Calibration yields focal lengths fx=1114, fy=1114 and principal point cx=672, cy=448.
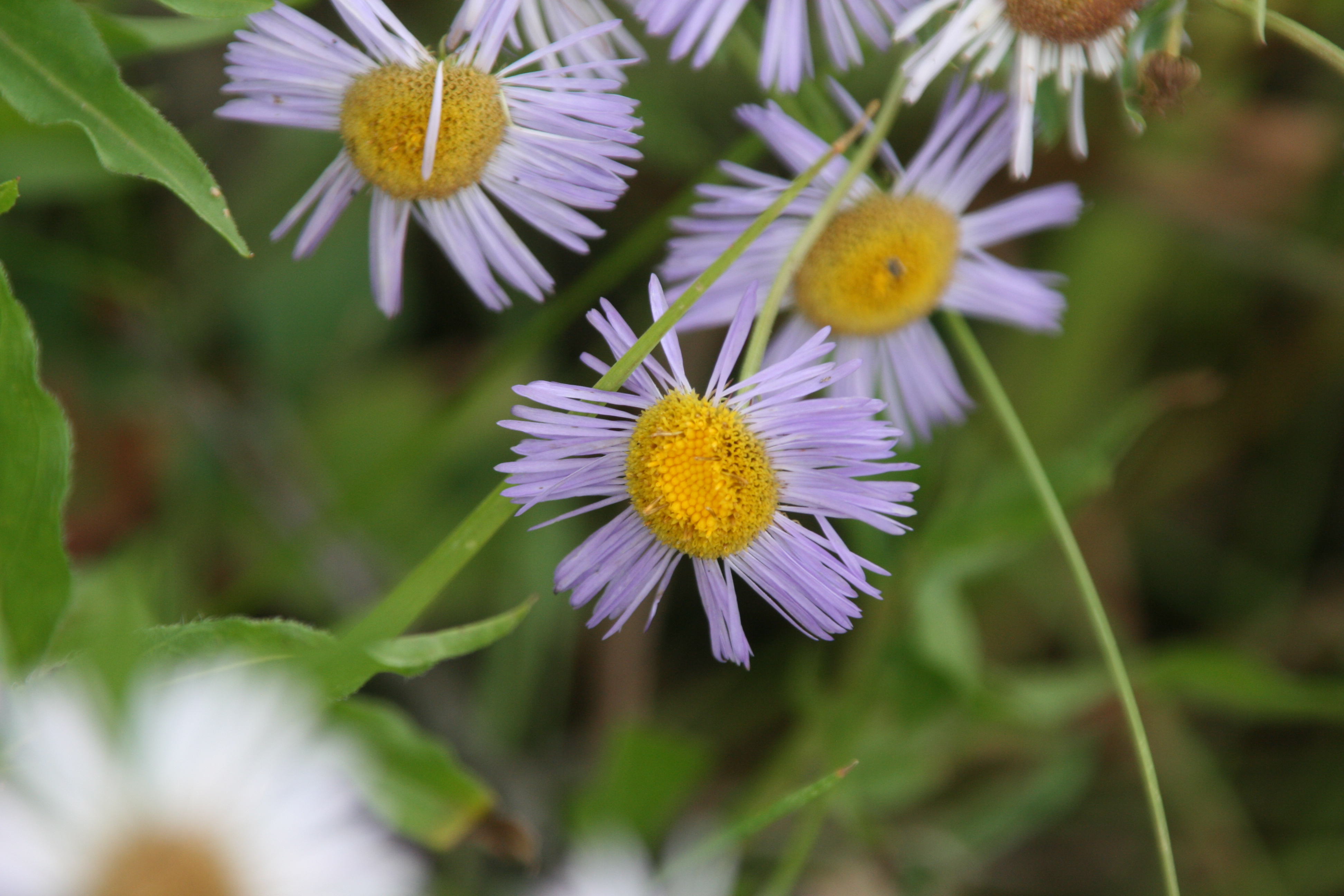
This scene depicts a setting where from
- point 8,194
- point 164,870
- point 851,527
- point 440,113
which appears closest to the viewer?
point 164,870

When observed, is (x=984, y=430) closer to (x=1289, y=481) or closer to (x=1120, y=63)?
(x=1289, y=481)

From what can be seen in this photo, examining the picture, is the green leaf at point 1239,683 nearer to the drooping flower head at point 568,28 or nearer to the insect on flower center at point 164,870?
the drooping flower head at point 568,28

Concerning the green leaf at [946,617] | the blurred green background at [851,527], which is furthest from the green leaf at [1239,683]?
the green leaf at [946,617]

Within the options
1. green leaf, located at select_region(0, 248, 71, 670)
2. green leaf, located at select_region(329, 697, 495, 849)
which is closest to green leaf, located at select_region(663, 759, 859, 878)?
green leaf, located at select_region(329, 697, 495, 849)

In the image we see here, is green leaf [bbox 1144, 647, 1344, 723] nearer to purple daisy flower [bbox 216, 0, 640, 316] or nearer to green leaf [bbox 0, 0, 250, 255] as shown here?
purple daisy flower [bbox 216, 0, 640, 316]

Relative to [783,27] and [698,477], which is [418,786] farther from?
[783,27]

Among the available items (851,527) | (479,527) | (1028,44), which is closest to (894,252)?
(1028,44)
